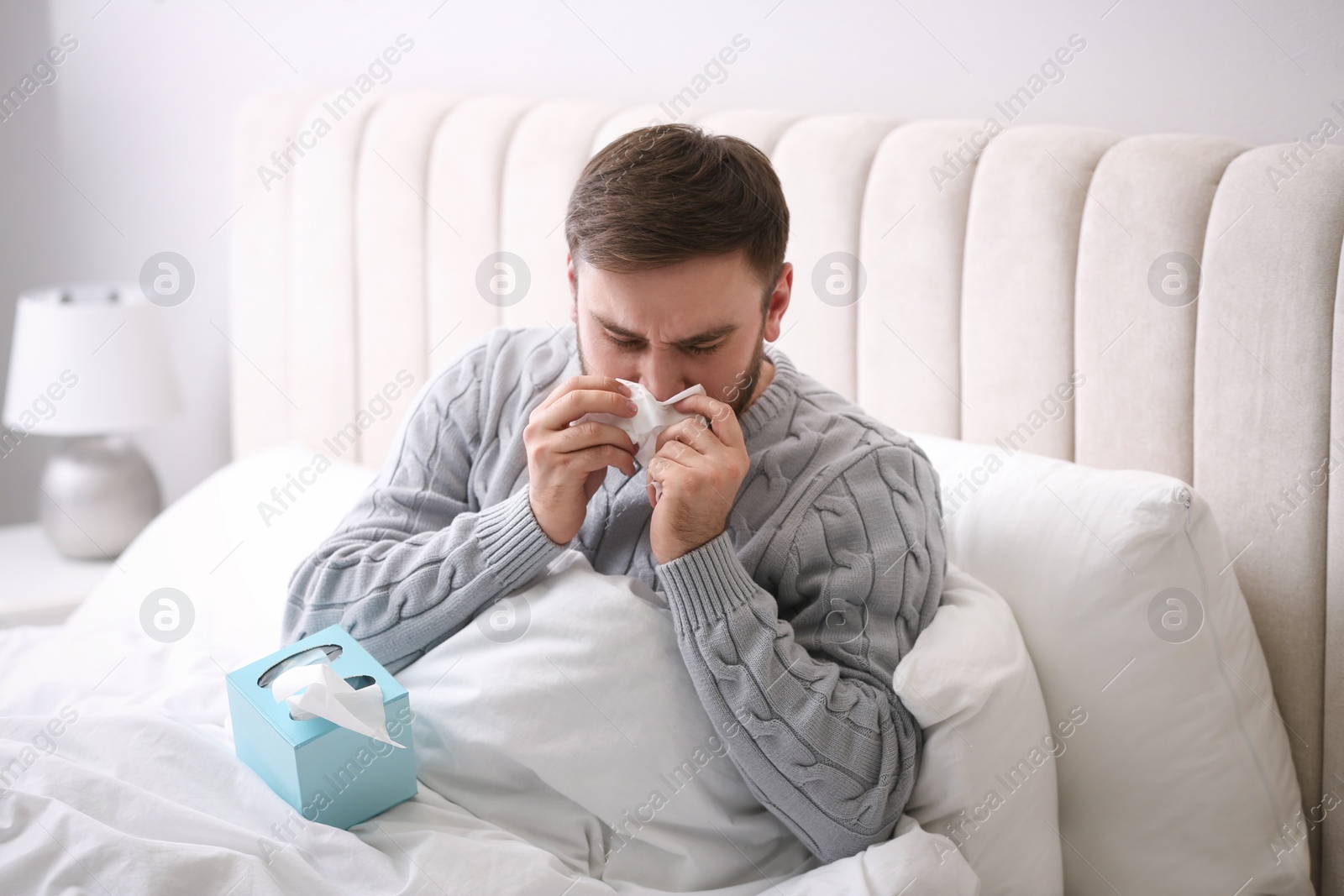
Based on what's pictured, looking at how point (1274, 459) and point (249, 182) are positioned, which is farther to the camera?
point (249, 182)

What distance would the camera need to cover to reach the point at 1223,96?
4.52 ft

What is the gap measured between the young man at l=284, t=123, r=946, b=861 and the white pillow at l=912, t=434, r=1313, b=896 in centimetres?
17

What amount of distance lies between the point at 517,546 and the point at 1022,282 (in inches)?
30.0

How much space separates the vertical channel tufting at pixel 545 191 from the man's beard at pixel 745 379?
600mm

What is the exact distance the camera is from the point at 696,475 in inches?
43.8

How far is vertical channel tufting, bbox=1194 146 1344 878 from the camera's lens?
A: 119 centimetres

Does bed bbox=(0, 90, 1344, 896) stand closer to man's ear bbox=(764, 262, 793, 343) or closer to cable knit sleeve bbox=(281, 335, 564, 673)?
cable knit sleeve bbox=(281, 335, 564, 673)

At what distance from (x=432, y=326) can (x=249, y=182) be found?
0.58 meters

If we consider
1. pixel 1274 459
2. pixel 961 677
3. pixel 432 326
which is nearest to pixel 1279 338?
pixel 1274 459

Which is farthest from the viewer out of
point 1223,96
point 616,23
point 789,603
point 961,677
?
→ point 616,23

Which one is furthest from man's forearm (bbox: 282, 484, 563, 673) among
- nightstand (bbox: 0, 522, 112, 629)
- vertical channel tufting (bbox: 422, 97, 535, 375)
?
nightstand (bbox: 0, 522, 112, 629)

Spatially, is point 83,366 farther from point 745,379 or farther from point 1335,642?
point 1335,642

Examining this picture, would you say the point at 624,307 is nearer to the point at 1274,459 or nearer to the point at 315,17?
the point at 1274,459

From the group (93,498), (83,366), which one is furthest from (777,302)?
(93,498)
